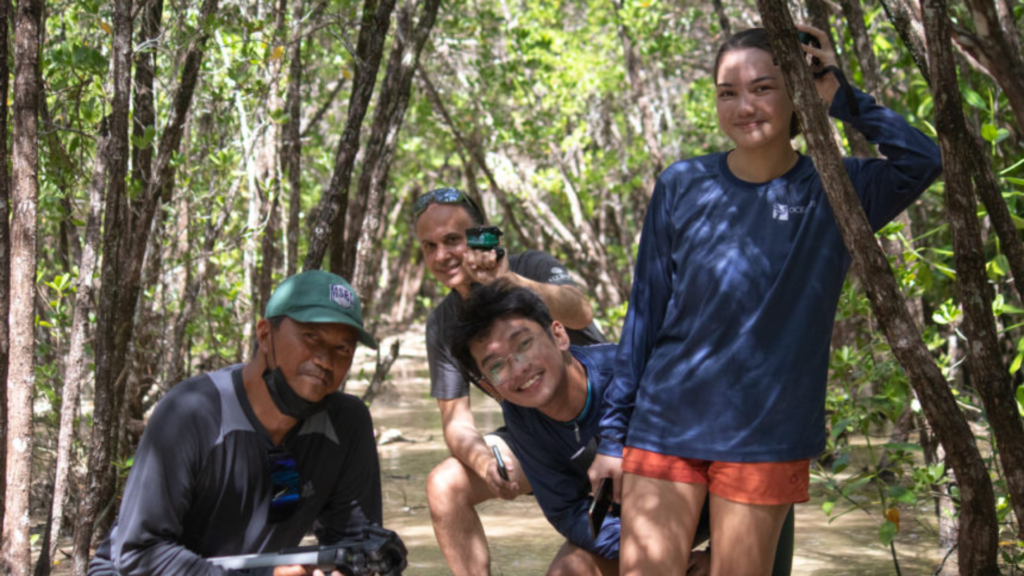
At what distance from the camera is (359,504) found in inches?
124

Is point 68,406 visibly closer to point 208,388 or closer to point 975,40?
point 208,388

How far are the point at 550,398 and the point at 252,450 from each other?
0.90m

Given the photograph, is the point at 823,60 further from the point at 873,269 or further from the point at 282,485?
the point at 282,485

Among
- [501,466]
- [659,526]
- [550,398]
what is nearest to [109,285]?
[501,466]

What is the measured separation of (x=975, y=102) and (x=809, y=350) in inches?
38.8

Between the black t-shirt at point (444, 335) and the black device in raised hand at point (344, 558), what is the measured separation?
4.35ft

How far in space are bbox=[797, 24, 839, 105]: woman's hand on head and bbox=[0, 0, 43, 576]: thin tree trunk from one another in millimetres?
2159

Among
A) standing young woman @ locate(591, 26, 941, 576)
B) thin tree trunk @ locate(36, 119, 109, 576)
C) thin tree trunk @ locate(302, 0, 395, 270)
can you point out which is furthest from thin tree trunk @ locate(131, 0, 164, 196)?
standing young woman @ locate(591, 26, 941, 576)

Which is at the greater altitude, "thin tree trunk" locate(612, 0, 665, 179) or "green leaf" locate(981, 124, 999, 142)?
"thin tree trunk" locate(612, 0, 665, 179)

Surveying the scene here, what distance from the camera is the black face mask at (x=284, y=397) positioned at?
2848 millimetres

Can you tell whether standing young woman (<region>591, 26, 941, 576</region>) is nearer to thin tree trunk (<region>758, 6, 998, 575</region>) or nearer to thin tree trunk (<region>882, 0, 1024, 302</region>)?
thin tree trunk (<region>882, 0, 1024, 302</region>)

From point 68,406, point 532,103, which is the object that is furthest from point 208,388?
point 532,103

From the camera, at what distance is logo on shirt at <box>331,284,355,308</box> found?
292cm

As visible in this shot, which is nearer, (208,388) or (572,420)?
(208,388)
